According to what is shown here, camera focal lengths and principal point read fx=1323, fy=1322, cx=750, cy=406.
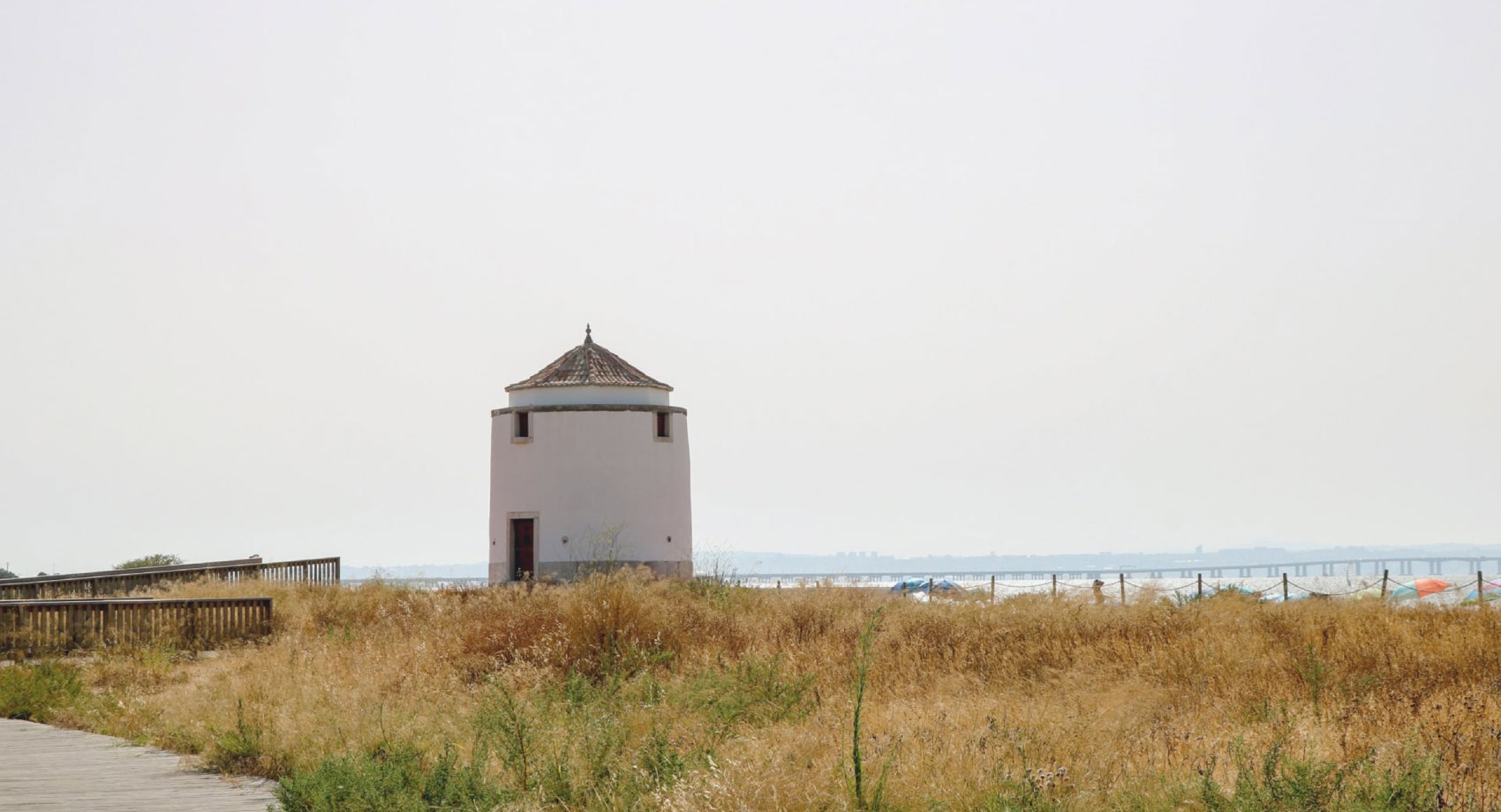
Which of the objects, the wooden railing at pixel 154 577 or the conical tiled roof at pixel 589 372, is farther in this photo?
the conical tiled roof at pixel 589 372

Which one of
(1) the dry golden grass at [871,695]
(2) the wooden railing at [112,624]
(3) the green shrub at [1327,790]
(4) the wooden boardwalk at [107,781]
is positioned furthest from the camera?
(2) the wooden railing at [112,624]

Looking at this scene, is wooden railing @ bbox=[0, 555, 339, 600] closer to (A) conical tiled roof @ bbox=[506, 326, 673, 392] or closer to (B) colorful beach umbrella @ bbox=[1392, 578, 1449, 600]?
(A) conical tiled roof @ bbox=[506, 326, 673, 392]

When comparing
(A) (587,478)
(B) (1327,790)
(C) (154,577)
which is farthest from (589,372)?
(B) (1327,790)

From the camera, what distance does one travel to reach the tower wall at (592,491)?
33.4 m

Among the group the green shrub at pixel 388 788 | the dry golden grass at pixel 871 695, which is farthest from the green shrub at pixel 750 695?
the green shrub at pixel 388 788

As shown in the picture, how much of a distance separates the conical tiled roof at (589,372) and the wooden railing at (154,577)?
22.7 feet

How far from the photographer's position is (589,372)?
34750 millimetres

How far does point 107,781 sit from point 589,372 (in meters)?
26.1

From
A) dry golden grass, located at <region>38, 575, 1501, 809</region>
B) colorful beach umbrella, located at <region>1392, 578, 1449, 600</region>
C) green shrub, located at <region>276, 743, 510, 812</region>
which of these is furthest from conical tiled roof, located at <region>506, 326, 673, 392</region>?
green shrub, located at <region>276, 743, 510, 812</region>

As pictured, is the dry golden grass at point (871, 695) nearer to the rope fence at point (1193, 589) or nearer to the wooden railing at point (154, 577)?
the rope fence at point (1193, 589)

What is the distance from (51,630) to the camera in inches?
706

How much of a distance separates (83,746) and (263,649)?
A: 7.10 m

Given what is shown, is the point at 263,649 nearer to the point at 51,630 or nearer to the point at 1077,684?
the point at 51,630

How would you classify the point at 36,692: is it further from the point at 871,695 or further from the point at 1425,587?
the point at 1425,587
